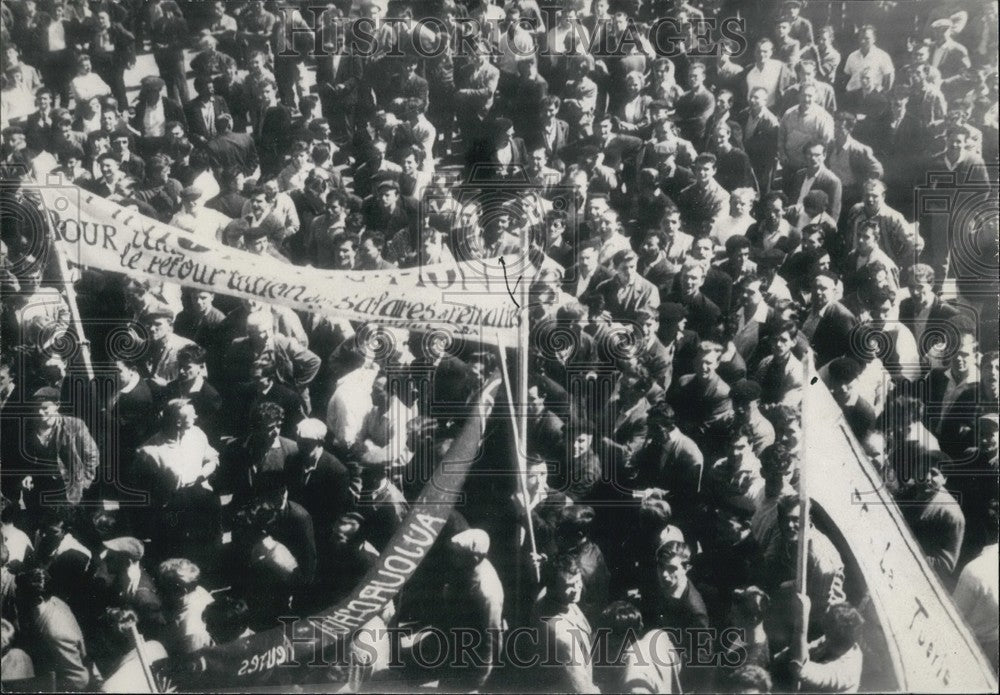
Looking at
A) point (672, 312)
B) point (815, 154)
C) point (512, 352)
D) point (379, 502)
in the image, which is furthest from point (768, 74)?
point (379, 502)

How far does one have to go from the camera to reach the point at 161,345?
1.99 m

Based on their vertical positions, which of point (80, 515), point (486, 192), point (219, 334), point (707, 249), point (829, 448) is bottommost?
point (80, 515)

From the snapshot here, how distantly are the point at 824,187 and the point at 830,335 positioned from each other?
448mm

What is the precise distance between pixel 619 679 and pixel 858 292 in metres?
1.36

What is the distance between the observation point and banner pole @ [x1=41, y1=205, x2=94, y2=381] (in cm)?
199

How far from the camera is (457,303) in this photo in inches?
78.3

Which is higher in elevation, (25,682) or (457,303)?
(457,303)

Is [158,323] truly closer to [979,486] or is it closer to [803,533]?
[803,533]

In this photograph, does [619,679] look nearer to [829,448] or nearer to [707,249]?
[829,448]

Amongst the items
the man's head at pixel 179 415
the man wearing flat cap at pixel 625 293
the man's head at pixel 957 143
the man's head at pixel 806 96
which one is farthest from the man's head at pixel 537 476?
the man's head at pixel 957 143

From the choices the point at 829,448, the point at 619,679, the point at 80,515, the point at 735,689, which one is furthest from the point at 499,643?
the point at 80,515

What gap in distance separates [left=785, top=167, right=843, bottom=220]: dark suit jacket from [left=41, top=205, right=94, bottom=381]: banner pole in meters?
2.15

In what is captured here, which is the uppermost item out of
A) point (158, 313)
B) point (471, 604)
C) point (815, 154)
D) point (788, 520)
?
point (815, 154)

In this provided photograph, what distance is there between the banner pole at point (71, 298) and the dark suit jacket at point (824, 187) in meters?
2.15
